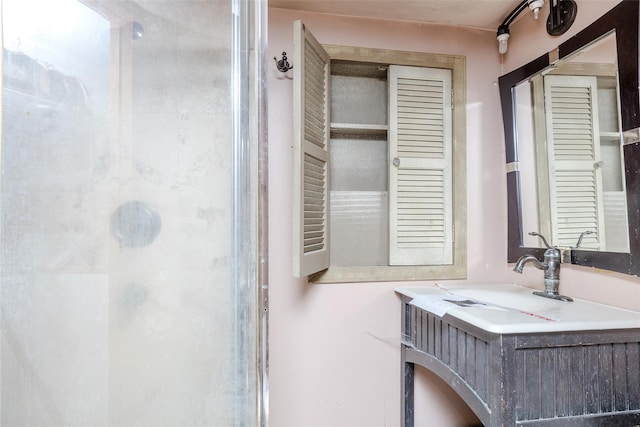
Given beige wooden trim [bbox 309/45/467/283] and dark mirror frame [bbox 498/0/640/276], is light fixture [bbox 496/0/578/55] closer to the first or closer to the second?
dark mirror frame [bbox 498/0/640/276]

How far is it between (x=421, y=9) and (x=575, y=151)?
3.06 ft

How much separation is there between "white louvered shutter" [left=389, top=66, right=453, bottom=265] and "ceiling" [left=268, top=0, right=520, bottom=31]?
24 centimetres

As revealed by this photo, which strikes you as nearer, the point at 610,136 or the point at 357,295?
the point at 610,136

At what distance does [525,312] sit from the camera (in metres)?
1.20

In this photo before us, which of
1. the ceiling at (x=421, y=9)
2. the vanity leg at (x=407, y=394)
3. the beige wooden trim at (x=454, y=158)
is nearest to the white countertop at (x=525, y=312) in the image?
the beige wooden trim at (x=454, y=158)

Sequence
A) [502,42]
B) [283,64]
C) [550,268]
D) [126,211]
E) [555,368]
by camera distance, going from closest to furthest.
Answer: [126,211] < [555,368] < [550,268] < [283,64] < [502,42]

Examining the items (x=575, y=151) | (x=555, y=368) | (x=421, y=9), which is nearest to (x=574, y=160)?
(x=575, y=151)

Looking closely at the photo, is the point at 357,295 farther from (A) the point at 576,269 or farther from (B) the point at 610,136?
(B) the point at 610,136

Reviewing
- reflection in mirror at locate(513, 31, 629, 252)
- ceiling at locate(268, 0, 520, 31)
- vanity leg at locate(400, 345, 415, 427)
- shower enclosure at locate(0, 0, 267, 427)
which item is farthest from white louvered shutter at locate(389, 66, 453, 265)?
shower enclosure at locate(0, 0, 267, 427)

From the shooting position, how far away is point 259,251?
3.05 feet

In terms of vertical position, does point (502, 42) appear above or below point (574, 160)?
above

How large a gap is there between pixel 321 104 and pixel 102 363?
130 cm

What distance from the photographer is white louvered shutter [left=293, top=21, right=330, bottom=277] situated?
4.59 ft

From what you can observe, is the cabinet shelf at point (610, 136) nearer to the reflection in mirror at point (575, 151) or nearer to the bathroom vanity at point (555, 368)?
the reflection in mirror at point (575, 151)
